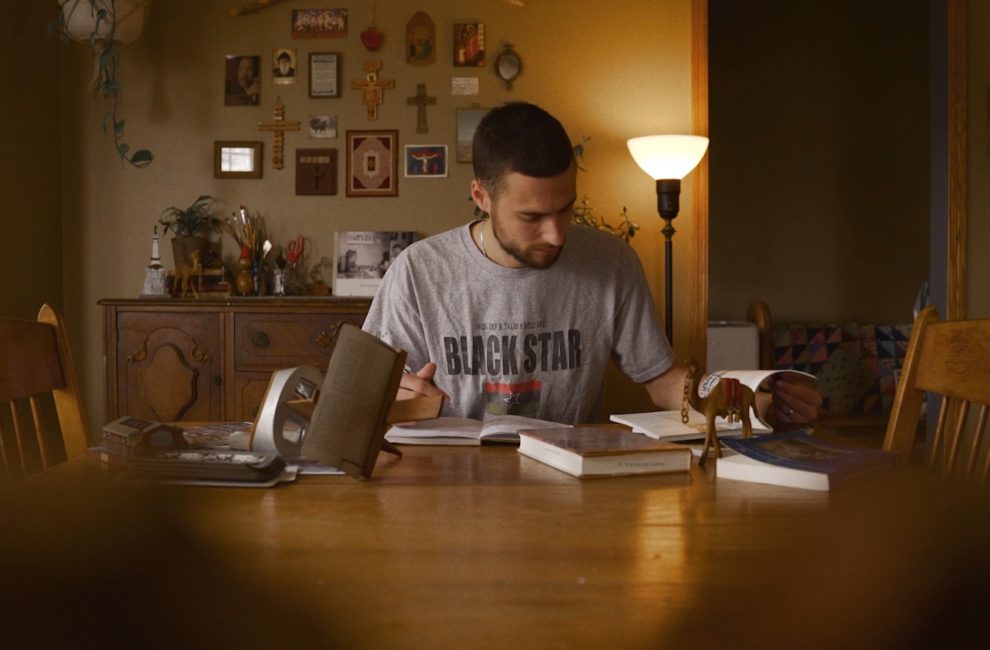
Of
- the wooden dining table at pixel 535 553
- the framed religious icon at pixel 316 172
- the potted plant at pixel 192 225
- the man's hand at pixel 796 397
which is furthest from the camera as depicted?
the framed religious icon at pixel 316 172

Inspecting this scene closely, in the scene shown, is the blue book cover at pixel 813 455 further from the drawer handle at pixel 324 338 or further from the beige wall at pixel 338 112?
the beige wall at pixel 338 112

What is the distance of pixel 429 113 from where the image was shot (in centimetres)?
365

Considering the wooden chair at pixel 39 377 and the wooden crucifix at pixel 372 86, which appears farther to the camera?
the wooden crucifix at pixel 372 86

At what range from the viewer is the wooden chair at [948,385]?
1.23m

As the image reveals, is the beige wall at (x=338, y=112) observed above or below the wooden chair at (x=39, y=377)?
above

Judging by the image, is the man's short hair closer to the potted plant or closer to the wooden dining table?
the wooden dining table

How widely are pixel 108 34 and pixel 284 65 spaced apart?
69 centimetres

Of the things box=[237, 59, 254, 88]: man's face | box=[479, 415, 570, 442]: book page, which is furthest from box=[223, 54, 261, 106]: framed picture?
box=[479, 415, 570, 442]: book page

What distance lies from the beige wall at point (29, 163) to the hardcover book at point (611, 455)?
2835mm

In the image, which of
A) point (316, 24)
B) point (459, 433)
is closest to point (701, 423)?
point (459, 433)

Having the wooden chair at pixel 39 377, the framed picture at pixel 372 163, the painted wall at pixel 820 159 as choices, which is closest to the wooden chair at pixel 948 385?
the wooden chair at pixel 39 377

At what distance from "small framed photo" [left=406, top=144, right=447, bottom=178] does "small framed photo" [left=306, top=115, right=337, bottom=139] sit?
0.33 meters

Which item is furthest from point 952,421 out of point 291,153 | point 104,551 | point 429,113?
point 291,153

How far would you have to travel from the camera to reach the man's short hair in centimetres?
170
